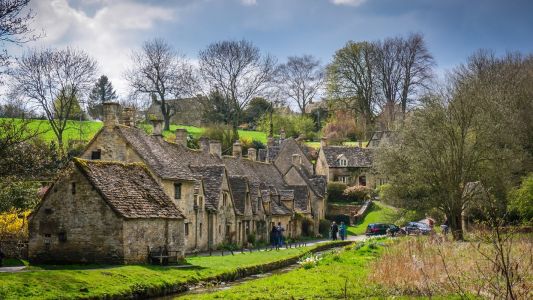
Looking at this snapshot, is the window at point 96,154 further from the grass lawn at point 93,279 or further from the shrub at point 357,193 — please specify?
the shrub at point 357,193

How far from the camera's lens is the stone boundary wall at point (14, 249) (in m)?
34.9

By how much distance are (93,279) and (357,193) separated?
66.9 m

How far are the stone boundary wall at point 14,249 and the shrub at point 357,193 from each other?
59040mm

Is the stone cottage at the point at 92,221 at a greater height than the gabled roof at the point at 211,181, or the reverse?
the gabled roof at the point at 211,181

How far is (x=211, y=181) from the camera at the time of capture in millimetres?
52656

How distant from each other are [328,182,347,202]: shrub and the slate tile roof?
2215 inches

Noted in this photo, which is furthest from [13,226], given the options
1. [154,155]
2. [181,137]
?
[181,137]


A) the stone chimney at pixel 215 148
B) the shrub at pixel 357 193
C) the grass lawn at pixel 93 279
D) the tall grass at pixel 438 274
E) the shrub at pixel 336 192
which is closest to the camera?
the tall grass at pixel 438 274

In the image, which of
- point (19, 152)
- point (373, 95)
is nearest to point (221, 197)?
point (19, 152)

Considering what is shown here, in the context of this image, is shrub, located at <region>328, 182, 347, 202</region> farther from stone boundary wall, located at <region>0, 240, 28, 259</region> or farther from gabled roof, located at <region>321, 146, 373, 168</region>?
A: stone boundary wall, located at <region>0, 240, 28, 259</region>

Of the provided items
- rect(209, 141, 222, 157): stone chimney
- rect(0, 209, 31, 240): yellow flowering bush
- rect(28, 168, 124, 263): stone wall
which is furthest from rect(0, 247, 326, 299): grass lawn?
rect(209, 141, 222, 157): stone chimney

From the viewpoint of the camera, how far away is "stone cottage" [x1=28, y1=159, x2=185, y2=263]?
103 feet

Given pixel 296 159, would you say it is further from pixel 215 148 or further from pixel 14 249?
pixel 14 249

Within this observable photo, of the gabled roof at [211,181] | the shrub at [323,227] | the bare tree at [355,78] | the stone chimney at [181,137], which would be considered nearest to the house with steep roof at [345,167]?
the bare tree at [355,78]
